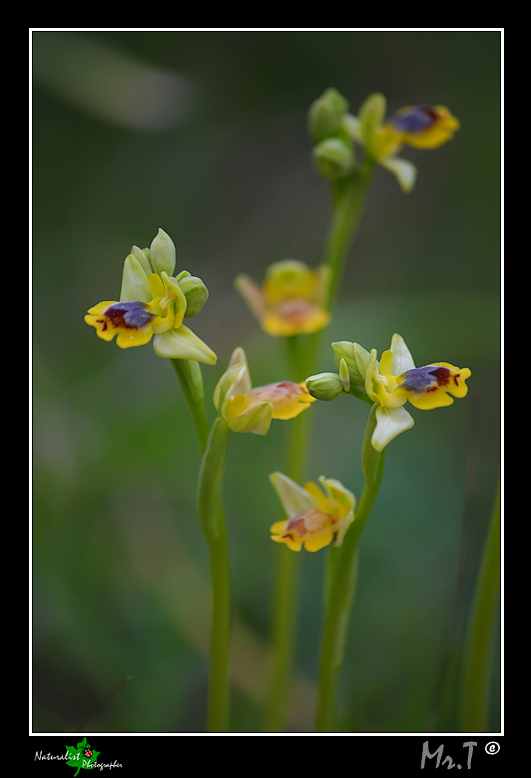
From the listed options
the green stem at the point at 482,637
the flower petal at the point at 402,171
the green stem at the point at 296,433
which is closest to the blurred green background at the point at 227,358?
the green stem at the point at 482,637

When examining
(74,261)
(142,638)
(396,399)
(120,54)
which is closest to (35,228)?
(74,261)

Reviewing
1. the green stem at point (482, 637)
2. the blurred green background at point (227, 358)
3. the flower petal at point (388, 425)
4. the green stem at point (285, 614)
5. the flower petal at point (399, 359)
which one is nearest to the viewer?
the flower petal at point (388, 425)

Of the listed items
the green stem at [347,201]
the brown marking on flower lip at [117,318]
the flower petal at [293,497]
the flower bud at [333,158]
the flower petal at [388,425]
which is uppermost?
the flower bud at [333,158]

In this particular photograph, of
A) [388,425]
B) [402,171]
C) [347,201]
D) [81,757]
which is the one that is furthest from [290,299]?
[81,757]

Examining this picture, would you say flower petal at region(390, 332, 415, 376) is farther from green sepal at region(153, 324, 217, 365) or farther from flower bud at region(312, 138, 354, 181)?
flower bud at region(312, 138, 354, 181)

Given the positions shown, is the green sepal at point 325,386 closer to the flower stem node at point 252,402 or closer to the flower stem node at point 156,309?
the flower stem node at point 252,402

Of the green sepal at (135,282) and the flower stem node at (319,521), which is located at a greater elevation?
the green sepal at (135,282)

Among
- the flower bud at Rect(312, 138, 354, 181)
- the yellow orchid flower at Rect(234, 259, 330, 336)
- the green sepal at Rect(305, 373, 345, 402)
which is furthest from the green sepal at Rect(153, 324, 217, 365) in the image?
the flower bud at Rect(312, 138, 354, 181)
